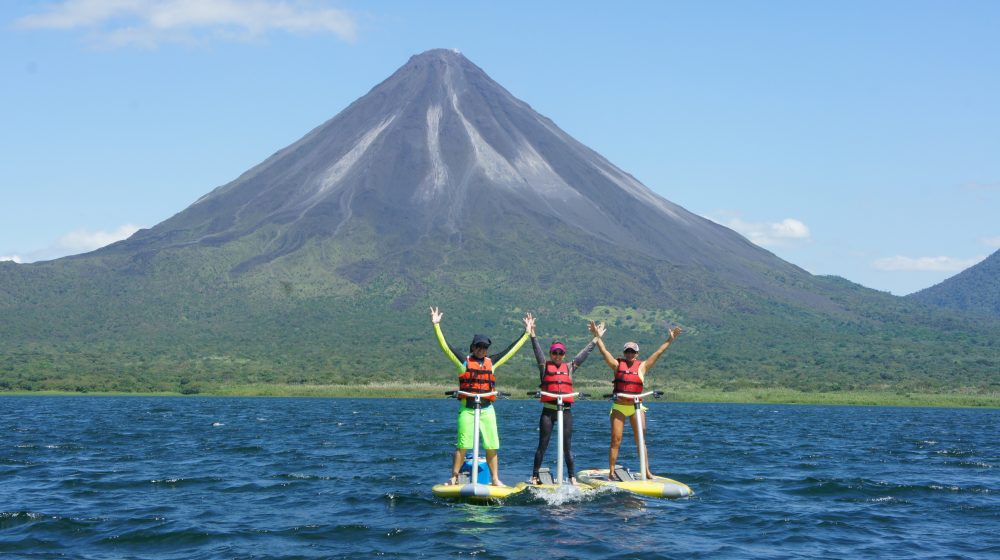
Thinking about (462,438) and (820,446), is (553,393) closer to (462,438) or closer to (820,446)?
(462,438)

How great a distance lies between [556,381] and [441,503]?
3.85m

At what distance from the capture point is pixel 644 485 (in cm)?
2450

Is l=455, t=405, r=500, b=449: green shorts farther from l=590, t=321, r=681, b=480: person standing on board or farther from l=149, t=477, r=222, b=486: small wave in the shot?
l=149, t=477, r=222, b=486: small wave

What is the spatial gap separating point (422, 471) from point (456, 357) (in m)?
8.99

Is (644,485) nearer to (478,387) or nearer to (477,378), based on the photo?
(478,387)

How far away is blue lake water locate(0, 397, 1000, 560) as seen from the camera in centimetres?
1953

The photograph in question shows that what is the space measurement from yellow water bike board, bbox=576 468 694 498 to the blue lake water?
249mm

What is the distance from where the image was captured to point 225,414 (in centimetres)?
7044

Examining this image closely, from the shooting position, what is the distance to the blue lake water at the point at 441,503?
769 inches

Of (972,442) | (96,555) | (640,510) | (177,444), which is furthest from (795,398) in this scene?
(96,555)

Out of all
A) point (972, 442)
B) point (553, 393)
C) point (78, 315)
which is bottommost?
point (972, 442)

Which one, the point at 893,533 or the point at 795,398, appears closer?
the point at 893,533

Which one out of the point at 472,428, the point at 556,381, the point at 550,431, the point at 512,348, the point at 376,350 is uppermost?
the point at 376,350

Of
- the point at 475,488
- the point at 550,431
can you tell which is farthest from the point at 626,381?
the point at 475,488
